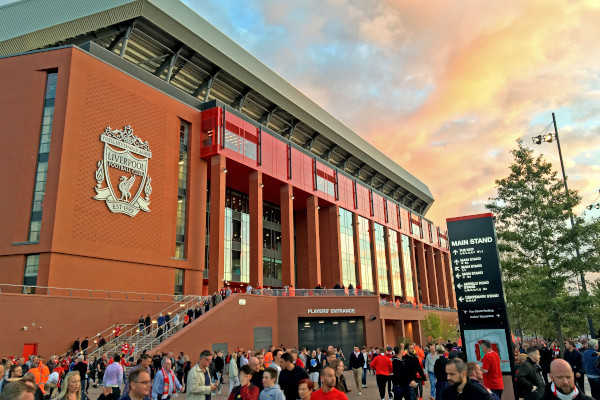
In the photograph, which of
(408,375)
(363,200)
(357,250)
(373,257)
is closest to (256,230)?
(357,250)

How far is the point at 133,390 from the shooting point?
15.9ft

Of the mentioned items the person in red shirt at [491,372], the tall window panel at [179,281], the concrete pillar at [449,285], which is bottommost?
the person in red shirt at [491,372]

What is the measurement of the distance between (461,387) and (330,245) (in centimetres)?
4989

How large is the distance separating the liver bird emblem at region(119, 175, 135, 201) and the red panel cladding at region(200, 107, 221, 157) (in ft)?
27.5

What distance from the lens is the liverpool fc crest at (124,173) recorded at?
31578 millimetres

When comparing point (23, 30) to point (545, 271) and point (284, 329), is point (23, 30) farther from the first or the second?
point (545, 271)

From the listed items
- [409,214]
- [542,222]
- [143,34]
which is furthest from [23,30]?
[409,214]

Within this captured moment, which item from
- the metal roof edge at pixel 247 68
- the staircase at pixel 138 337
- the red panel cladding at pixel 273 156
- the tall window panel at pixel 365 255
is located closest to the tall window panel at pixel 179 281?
the staircase at pixel 138 337

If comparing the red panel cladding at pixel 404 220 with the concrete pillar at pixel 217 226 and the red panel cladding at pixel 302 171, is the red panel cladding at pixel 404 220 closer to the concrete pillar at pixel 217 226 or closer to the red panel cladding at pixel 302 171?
the red panel cladding at pixel 302 171

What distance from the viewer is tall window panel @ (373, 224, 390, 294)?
64375mm

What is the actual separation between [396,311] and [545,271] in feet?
81.7

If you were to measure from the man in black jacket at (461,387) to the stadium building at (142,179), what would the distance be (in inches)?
869

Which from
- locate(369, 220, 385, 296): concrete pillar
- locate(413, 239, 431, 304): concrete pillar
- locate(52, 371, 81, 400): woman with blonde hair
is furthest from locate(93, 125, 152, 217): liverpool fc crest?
locate(413, 239, 431, 304): concrete pillar

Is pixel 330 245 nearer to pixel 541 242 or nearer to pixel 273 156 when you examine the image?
pixel 273 156
